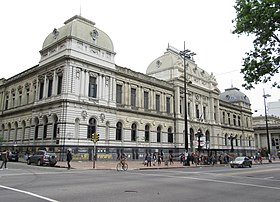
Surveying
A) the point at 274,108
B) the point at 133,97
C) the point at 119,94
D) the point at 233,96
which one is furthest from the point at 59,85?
the point at 274,108

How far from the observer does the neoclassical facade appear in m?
35.9

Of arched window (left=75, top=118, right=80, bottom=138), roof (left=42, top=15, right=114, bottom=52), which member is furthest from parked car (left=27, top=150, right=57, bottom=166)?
roof (left=42, top=15, right=114, bottom=52)

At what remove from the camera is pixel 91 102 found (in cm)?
3759

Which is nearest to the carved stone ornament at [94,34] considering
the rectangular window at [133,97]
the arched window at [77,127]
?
the rectangular window at [133,97]

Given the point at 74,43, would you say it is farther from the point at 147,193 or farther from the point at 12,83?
the point at 147,193

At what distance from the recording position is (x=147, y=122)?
47000mm

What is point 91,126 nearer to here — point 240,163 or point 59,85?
point 59,85

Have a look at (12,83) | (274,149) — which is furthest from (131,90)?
(274,149)

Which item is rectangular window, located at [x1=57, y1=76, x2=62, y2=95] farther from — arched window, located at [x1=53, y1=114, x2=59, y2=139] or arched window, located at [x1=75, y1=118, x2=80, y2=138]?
arched window, located at [x1=75, y1=118, x2=80, y2=138]

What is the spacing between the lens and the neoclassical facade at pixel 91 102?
35875mm

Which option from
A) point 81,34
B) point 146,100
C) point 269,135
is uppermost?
point 81,34

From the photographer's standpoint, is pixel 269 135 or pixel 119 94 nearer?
pixel 119 94

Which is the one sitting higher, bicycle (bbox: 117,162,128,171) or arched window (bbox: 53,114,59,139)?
arched window (bbox: 53,114,59,139)

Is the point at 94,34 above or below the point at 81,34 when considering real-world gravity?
above
